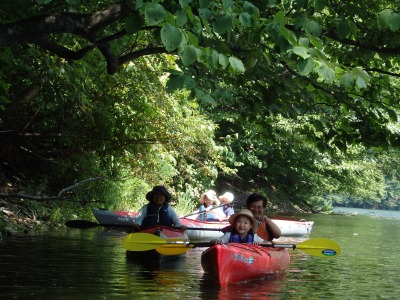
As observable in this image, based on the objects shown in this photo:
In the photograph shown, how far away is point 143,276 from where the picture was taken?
30.2ft

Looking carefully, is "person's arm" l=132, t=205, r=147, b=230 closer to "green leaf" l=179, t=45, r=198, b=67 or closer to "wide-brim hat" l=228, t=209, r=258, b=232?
"wide-brim hat" l=228, t=209, r=258, b=232

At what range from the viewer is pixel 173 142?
1720cm

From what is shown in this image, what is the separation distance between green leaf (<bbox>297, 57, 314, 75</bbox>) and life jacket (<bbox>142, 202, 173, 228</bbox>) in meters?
6.96

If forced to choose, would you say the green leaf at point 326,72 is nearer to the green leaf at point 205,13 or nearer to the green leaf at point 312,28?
the green leaf at point 312,28

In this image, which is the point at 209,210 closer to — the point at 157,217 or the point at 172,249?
the point at 157,217

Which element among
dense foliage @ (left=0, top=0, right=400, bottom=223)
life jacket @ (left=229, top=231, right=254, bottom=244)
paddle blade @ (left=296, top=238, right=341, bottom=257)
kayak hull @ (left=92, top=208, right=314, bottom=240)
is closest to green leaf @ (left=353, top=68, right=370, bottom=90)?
dense foliage @ (left=0, top=0, right=400, bottom=223)

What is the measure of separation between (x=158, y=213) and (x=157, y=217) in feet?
0.24

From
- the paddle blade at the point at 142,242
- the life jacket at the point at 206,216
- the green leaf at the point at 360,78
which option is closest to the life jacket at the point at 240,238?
the paddle blade at the point at 142,242

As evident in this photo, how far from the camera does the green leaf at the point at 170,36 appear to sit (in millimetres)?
4383

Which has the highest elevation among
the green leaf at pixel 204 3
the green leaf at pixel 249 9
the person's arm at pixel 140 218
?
→ the green leaf at pixel 249 9

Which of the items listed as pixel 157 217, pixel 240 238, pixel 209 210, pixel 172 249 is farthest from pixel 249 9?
pixel 209 210

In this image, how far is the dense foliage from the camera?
16.9 ft

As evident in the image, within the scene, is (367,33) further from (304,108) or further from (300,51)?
(300,51)

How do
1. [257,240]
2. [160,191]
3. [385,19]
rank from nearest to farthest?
1. [385,19]
2. [257,240]
3. [160,191]
